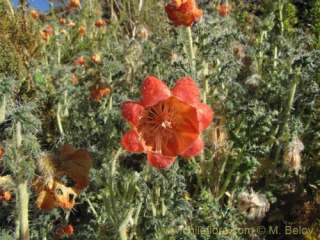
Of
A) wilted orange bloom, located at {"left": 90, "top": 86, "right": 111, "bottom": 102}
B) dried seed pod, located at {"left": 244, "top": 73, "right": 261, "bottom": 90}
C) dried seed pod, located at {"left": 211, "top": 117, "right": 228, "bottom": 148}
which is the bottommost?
dried seed pod, located at {"left": 211, "top": 117, "right": 228, "bottom": 148}

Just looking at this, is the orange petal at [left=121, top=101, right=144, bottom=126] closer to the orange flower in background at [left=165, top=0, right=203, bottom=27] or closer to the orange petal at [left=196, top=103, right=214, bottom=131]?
the orange petal at [left=196, top=103, right=214, bottom=131]

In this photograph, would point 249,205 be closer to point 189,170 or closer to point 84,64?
point 189,170

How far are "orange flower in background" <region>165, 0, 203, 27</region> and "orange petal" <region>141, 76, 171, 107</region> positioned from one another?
153cm

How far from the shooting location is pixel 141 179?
3.02 meters

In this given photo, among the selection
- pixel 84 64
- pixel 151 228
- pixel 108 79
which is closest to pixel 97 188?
pixel 151 228

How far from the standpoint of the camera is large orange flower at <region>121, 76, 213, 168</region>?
2.29 metres

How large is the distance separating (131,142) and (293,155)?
2.12 meters

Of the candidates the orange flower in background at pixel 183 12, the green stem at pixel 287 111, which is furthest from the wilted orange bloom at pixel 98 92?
the green stem at pixel 287 111

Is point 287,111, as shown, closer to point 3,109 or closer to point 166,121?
point 166,121

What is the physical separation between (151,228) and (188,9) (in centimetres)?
153

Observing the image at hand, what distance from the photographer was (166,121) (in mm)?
2529

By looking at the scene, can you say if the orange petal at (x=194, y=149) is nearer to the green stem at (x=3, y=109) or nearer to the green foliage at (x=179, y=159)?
the green foliage at (x=179, y=159)

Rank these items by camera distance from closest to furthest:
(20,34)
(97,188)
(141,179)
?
(141,179) < (97,188) < (20,34)

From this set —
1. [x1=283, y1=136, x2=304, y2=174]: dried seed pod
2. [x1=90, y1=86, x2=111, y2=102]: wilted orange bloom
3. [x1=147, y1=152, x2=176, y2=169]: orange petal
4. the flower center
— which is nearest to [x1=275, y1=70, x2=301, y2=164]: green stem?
[x1=283, y1=136, x2=304, y2=174]: dried seed pod
